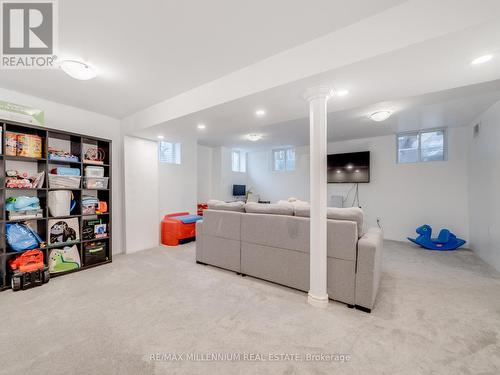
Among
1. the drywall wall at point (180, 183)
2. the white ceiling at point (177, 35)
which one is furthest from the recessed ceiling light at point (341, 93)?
the drywall wall at point (180, 183)

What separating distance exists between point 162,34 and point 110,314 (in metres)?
2.61

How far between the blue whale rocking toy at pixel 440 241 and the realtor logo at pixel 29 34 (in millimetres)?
6261

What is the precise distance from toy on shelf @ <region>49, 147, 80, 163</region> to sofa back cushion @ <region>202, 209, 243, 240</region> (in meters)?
2.08

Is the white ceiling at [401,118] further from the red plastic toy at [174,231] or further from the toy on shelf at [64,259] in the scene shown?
the toy on shelf at [64,259]

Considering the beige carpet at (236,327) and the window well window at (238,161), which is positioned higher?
the window well window at (238,161)

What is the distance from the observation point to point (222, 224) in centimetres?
315

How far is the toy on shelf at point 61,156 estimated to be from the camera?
292 cm

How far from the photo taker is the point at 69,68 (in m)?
2.17

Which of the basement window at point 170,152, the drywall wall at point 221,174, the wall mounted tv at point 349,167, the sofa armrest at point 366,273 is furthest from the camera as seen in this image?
the drywall wall at point 221,174

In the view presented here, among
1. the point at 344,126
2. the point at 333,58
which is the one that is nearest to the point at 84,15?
the point at 333,58

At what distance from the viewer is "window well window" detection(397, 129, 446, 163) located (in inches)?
188

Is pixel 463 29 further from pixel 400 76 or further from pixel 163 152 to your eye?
pixel 163 152

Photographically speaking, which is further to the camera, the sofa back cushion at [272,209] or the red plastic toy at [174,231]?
the red plastic toy at [174,231]

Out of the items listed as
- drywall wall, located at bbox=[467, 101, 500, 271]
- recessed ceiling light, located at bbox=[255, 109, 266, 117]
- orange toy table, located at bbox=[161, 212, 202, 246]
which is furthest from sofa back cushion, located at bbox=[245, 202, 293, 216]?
drywall wall, located at bbox=[467, 101, 500, 271]
